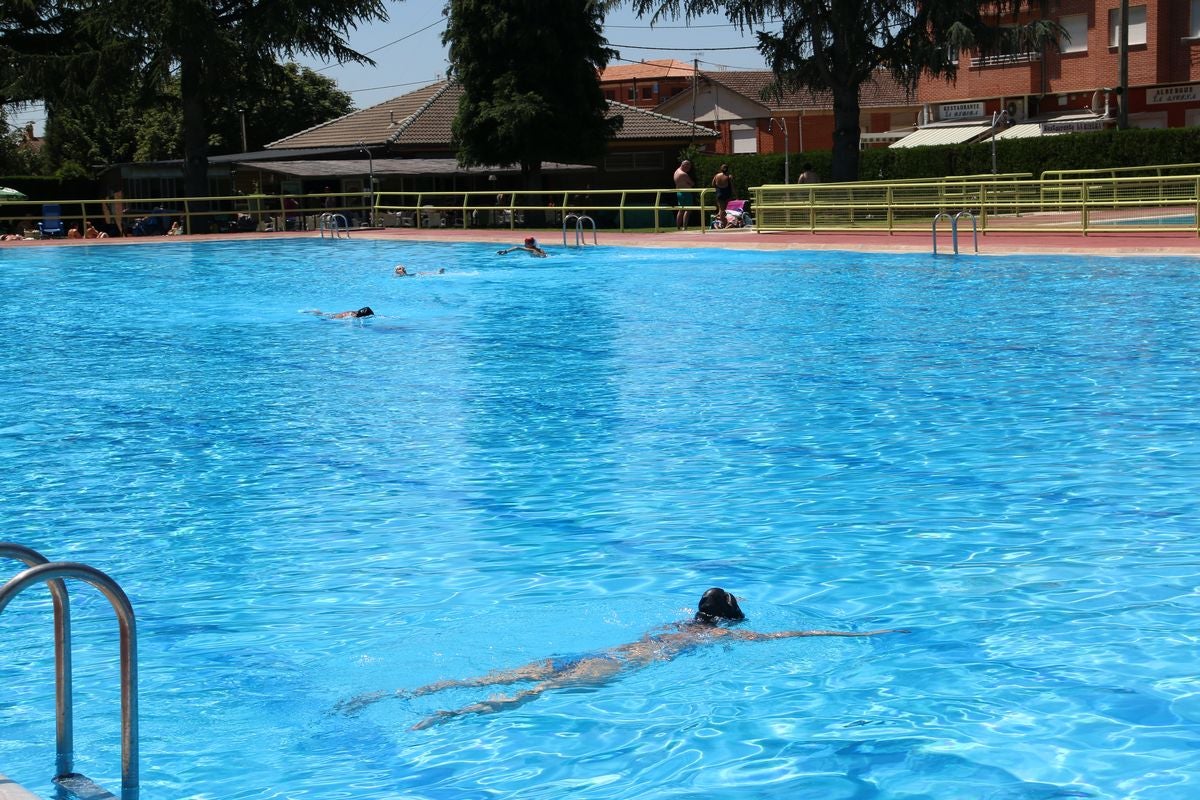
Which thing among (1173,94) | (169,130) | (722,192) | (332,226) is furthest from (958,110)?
(169,130)

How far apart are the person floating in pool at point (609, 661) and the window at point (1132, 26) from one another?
47482mm

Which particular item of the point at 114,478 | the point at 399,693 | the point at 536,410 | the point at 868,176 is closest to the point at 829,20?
the point at 868,176

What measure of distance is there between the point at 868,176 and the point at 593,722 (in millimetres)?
43461

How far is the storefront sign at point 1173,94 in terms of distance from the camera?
4700 cm

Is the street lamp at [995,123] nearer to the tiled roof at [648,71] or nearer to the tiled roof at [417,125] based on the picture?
the tiled roof at [417,125]

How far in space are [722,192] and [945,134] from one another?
78.1 feet

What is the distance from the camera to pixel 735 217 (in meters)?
33.5

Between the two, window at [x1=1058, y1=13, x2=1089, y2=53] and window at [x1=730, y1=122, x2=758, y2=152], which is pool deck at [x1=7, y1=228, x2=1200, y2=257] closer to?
window at [x1=1058, y1=13, x2=1089, y2=53]

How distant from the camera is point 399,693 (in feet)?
19.4

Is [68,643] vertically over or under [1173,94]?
under

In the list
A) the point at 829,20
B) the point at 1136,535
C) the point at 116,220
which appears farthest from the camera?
the point at 116,220

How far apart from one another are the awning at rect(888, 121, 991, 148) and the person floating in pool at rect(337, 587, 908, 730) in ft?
158

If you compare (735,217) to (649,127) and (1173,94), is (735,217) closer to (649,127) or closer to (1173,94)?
(1173,94)

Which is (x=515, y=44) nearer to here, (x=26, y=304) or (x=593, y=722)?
(x=26, y=304)
